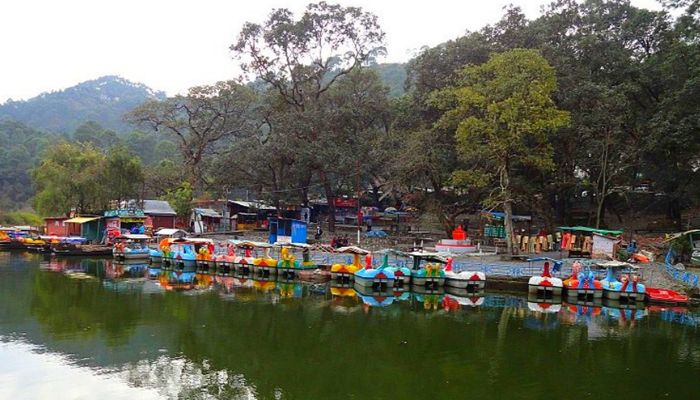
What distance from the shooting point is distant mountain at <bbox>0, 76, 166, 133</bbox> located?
114 metres

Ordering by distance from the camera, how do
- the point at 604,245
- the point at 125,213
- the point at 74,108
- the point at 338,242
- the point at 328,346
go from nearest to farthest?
the point at 328,346, the point at 604,245, the point at 338,242, the point at 125,213, the point at 74,108

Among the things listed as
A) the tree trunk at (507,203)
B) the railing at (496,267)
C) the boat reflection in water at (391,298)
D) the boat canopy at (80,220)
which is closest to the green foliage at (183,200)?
the boat canopy at (80,220)

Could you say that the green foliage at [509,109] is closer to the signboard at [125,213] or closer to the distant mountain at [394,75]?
the signboard at [125,213]

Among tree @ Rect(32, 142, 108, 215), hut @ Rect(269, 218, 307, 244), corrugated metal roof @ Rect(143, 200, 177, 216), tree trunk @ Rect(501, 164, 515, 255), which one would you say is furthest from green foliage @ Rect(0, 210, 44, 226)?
tree trunk @ Rect(501, 164, 515, 255)

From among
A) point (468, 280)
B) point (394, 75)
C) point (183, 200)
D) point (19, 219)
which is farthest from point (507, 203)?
point (394, 75)

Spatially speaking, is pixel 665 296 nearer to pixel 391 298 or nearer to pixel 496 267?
pixel 496 267

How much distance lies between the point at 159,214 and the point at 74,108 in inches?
3538

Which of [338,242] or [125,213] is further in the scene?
[125,213]

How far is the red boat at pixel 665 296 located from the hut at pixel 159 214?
123 ft

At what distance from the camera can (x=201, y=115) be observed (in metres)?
53.5

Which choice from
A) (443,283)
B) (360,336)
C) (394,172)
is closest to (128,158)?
(394,172)

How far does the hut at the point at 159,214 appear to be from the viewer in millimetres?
47500

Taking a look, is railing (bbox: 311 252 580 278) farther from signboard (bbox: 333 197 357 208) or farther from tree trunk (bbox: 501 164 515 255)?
signboard (bbox: 333 197 357 208)

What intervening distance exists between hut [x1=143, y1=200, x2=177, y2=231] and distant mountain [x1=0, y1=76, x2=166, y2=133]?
214ft
